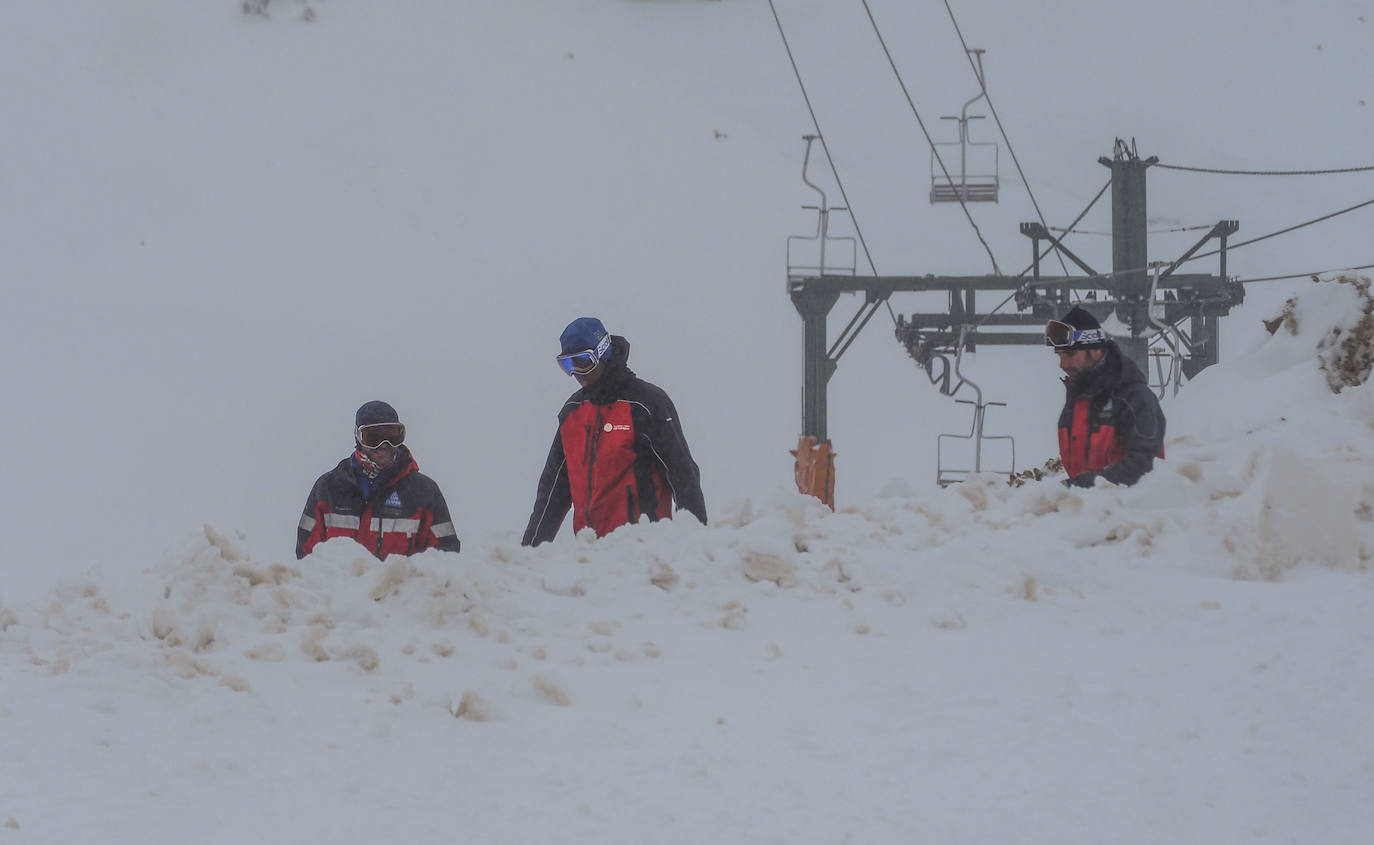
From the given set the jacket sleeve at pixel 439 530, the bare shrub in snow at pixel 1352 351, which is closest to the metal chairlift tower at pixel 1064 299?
the bare shrub in snow at pixel 1352 351

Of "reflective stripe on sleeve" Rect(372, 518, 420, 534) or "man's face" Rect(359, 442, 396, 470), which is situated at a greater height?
"man's face" Rect(359, 442, 396, 470)

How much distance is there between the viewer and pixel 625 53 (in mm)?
43125

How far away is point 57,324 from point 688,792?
113 ft

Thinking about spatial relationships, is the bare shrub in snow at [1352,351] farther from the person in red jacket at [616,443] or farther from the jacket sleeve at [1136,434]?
the person in red jacket at [616,443]

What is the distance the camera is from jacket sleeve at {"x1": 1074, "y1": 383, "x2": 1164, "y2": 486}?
5.23 meters

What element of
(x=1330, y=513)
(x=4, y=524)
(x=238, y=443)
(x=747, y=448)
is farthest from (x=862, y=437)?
(x=1330, y=513)

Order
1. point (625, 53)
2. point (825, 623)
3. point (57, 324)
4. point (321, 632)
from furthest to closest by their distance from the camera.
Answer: point (625, 53), point (57, 324), point (825, 623), point (321, 632)

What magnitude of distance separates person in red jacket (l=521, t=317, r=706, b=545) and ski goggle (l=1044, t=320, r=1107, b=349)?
60.5 inches

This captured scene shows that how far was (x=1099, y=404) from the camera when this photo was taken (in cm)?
570

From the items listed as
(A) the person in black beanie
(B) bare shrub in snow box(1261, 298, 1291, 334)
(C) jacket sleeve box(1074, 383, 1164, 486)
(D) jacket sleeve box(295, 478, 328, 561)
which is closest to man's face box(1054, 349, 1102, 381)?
(A) the person in black beanie

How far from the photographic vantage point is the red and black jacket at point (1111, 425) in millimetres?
5285

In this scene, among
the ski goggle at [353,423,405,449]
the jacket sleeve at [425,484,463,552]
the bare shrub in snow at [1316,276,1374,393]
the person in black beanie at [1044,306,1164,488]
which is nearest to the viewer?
the person in black beanie at [1044,306,1164,488]

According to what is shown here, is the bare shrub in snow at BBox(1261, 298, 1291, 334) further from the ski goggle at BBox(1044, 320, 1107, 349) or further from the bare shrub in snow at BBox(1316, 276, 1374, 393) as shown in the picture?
A: the ski goggle at BBox(1044, 320, 1107, 349)

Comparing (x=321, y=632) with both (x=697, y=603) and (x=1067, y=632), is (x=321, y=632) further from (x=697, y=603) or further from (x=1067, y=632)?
(x=1067, y=632)
